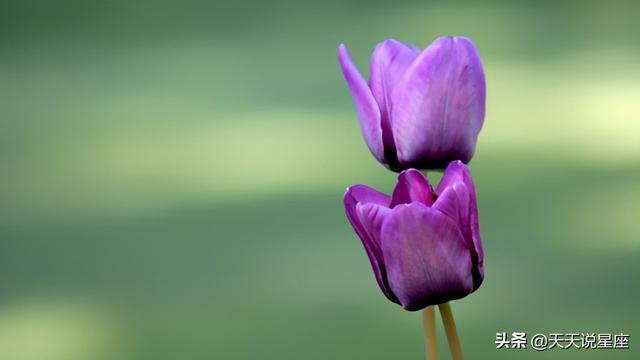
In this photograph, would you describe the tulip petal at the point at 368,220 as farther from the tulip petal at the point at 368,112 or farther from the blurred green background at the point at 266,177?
the blurred green background at the point at 266,177

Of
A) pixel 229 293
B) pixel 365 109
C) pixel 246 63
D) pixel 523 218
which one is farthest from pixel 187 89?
pixel 365 109

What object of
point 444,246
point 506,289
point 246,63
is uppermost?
point 246,63

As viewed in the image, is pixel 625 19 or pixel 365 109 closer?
pixel 365 109

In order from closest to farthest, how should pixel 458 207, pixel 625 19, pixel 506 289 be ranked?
1. pixel 458 207
2. pixel 506 289
3. pixel 625 19

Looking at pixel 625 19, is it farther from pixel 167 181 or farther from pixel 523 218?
pixel 167 181

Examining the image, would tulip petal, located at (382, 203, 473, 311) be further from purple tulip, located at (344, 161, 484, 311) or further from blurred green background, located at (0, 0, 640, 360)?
blurred green background, located at (0, 0, 640, 360)

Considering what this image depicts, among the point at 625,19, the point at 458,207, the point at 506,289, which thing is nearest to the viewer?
the point at 458,207

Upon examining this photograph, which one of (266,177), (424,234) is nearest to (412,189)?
(424,234)
